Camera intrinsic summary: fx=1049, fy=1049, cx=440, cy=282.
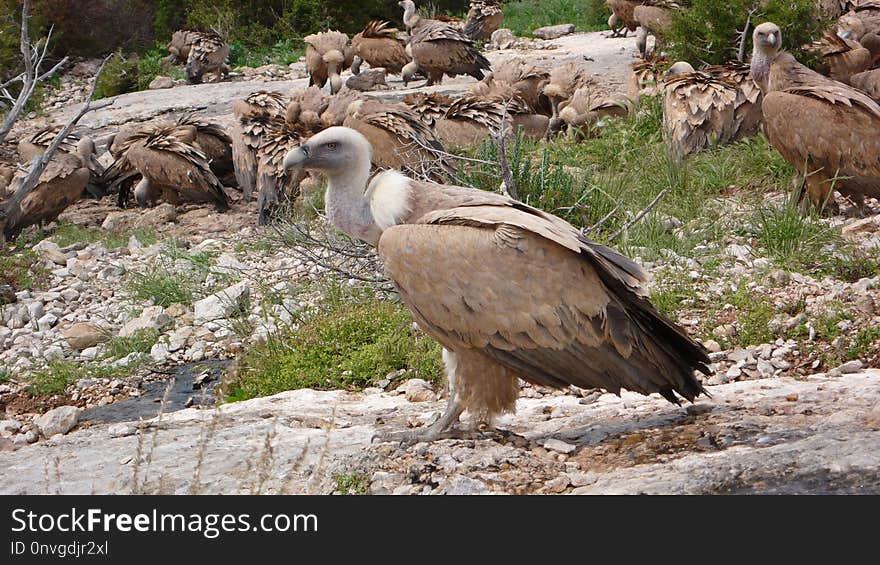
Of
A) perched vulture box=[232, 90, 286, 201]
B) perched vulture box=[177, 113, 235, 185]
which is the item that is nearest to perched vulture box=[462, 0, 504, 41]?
perched vulture box=[177, 113, 235, 185]

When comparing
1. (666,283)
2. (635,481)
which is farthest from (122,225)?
(635,481)

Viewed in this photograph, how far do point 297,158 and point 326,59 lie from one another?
32.0ft

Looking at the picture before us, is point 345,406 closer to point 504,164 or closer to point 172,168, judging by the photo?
point 504,164

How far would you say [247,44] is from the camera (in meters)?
20.1

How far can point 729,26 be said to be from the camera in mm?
10484

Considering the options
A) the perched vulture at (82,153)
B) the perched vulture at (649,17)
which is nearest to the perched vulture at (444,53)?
the perched vulture at (649,17)

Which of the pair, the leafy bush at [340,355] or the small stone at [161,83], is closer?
the leafy bush at [340,355]

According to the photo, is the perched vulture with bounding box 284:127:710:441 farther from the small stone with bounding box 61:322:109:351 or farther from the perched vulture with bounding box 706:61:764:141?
the perched vulture with bounding box 706:61:764:141

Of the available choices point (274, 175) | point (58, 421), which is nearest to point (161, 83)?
point (274, 175)

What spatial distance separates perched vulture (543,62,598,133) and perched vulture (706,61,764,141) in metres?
2.53

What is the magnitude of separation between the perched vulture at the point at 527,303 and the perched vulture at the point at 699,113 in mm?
5184

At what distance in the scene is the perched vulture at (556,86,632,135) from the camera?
10.8m

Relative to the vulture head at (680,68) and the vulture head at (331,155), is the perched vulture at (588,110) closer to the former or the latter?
the vulture head at (680,68)

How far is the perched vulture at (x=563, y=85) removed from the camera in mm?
11773
